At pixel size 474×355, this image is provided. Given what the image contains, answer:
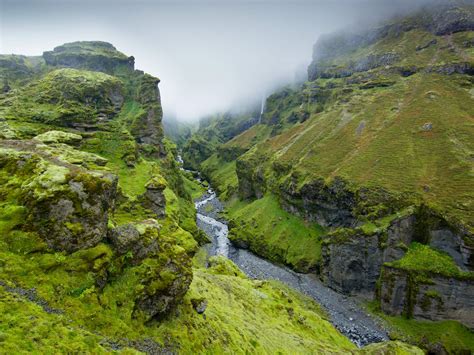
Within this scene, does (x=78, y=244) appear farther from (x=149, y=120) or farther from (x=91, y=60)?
(x=91, y=60)

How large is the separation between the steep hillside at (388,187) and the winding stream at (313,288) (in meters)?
3.52

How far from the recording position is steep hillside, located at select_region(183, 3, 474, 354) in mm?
71500

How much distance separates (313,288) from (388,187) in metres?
34.0

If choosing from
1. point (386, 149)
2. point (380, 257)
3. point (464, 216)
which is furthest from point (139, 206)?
point (386, 149)

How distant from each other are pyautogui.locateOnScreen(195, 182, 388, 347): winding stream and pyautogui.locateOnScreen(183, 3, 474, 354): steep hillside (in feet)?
11.6

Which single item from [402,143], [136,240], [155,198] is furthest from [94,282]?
[402,143]

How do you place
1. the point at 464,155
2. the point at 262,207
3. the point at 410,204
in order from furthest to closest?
1. the point at 262,207
2. the point at 464,155
3. the point at 410,204

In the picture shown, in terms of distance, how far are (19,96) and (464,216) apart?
12752 cm

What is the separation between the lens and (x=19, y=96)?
341 ft

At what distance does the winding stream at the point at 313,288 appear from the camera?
67625mm

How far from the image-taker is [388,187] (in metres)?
89.4

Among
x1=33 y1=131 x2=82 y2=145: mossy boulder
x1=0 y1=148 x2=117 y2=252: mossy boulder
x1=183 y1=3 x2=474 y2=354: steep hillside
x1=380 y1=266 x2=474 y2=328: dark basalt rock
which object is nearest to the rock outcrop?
x1=0 y1=148 x2=117 y2=252: mossy boulder

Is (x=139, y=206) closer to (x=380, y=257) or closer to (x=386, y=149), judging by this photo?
(x=380, y=257)

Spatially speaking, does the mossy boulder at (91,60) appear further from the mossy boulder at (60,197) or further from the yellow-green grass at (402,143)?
the mossy boulder at (60,197)
